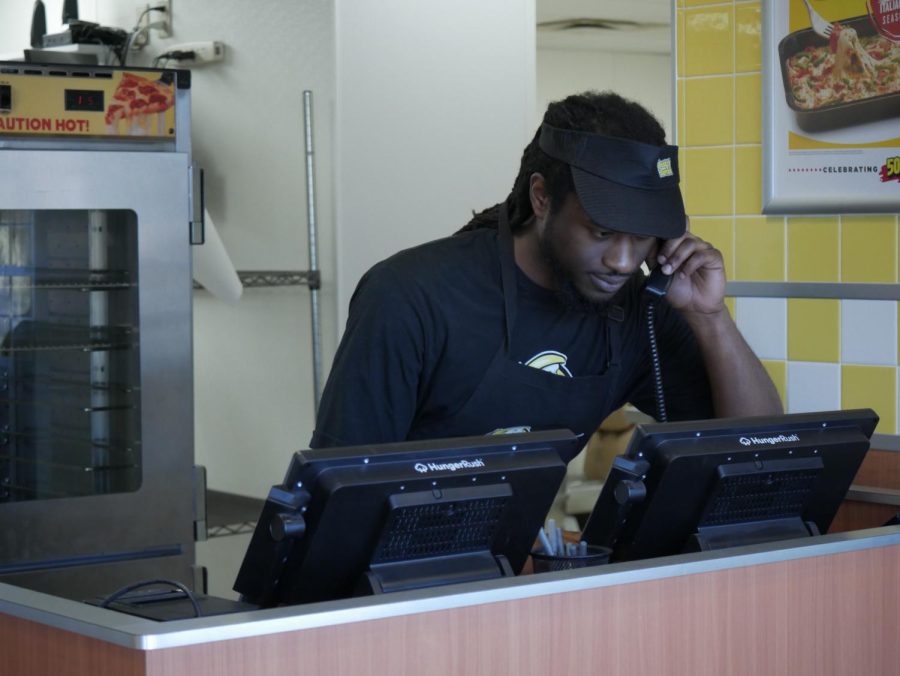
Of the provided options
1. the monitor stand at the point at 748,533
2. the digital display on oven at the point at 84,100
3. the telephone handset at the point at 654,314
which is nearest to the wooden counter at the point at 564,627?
the monitor stand at the point at 748,533

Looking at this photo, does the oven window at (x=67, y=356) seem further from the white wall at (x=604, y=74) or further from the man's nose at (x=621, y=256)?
the white wall at (x=604, y=74)

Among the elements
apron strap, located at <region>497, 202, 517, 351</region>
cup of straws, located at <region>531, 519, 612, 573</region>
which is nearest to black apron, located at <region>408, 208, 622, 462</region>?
apron strap, located at <region>497, 202, 517, 351</region>

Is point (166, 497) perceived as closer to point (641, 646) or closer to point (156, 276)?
point (156, 276)

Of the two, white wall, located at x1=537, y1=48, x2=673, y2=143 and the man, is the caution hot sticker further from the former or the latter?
white wall, located at x1=537, y1=48, x2=673, y2=143

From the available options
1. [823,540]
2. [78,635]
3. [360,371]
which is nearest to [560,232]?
[360,371]

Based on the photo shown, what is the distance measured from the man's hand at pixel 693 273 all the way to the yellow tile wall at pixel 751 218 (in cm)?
35

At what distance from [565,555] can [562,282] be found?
0.64 m

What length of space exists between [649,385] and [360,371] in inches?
26.9

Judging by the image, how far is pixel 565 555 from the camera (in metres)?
1.74

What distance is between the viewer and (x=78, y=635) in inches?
53.4

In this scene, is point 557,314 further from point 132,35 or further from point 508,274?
point 132,35

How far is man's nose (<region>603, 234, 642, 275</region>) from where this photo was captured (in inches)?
85.0

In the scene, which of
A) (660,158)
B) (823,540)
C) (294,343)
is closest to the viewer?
(823,540)

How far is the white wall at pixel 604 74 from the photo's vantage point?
7910 millimetres
